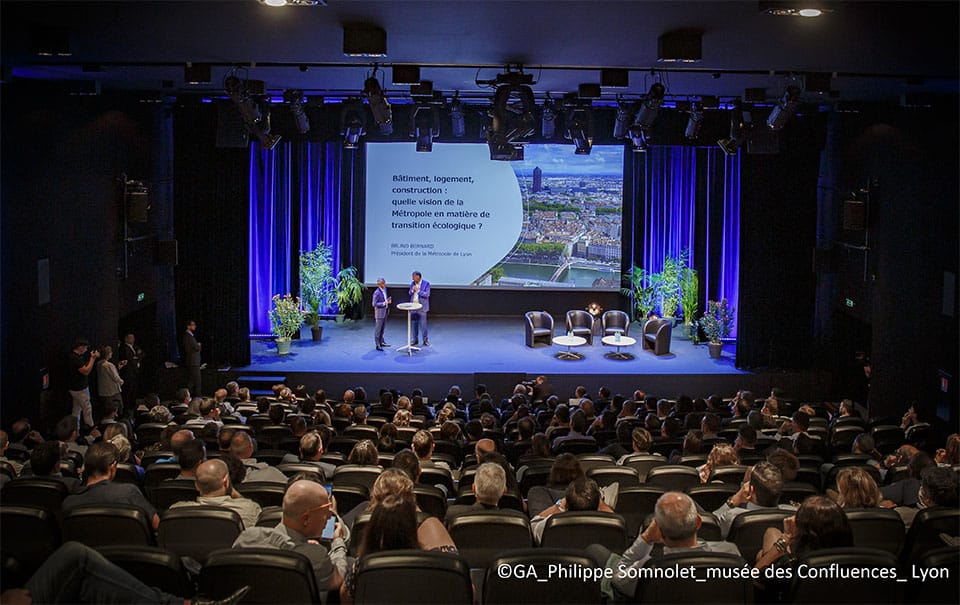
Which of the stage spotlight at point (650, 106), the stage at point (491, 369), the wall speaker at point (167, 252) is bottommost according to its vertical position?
the stage at point (491, 369)

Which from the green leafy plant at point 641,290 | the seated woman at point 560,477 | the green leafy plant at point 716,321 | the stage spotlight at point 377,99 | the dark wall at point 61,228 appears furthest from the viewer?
the green leafy plant at point 641,290

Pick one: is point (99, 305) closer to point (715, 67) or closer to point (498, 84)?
point (498, 84)

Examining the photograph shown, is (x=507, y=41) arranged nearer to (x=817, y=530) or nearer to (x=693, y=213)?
(x=817, y=530)

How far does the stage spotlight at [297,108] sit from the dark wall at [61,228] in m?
2.38

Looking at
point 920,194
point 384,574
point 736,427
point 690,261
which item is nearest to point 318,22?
point 736,427

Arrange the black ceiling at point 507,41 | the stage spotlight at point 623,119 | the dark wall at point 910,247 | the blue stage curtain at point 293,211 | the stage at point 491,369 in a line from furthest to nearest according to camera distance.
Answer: the blue stage curtain at point 293,211 < the stage at point 491,369 < the stage spotlight at point 623,119 < the dark wall at point 910,247 < the black ceiling at point 507,41

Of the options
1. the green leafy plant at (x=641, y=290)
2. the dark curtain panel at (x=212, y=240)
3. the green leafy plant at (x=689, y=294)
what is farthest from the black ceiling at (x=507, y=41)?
the green leafy plant at (x=641, y=290)

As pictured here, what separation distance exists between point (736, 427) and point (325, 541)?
6.25 m

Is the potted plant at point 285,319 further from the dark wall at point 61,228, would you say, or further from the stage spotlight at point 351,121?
the stage spotlight at point 351,121

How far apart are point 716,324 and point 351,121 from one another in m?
6.94

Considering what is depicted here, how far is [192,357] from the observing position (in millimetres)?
13695

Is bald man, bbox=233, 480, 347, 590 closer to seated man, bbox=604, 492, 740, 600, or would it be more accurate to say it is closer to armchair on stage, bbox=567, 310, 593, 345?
seated man, bbox=604, 492, 740, 600

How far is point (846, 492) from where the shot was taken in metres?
5.03

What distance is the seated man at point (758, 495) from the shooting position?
199 inches
